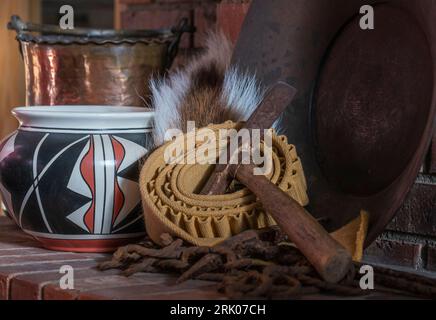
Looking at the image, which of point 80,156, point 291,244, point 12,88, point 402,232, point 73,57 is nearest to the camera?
point 291,244

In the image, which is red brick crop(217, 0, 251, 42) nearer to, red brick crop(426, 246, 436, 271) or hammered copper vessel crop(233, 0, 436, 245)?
hammered copper vessel crop(233, 0, 436, 245)

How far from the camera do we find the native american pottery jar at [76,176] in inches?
47.1

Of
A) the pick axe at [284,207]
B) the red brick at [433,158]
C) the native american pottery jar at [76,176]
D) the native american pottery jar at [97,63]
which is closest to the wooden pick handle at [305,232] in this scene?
the pick axe at [284,207]

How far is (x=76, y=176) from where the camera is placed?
119 centimetres

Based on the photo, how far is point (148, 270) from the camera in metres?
1.08

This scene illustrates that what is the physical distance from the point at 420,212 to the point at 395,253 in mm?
99

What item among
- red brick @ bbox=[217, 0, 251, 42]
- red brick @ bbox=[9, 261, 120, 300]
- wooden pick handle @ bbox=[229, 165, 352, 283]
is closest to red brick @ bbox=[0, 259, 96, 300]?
red brick @ bbox=[9, 261, 120, 300]

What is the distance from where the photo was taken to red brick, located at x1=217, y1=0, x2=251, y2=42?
64.1 inches

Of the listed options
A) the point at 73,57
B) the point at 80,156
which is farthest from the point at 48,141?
the point at 73,57

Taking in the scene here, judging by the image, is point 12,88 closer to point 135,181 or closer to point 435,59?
point 135,181

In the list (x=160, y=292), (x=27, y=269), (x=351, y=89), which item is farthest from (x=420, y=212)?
(x=27, y=269)

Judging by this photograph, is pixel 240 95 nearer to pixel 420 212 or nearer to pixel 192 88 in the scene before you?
pixel 192 88

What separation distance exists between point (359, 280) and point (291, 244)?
0.40 feet

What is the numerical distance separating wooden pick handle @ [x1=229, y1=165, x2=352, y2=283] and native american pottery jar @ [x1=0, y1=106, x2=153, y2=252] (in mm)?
223
